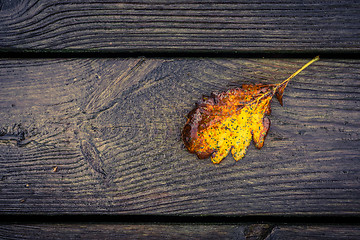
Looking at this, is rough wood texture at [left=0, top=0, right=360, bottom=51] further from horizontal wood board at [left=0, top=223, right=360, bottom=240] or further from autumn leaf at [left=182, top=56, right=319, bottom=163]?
horizontal wood board at [left=0, top=223, right=360, bottom=240]

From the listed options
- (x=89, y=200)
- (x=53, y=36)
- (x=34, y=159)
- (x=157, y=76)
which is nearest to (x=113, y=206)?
(x=89, y=200)

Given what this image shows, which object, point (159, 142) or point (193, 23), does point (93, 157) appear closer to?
point (159, 142)

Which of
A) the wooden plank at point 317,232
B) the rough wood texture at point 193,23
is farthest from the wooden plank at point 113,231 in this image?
the rough wood texture at point 193,23

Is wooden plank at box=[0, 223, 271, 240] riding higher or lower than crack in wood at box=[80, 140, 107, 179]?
lower

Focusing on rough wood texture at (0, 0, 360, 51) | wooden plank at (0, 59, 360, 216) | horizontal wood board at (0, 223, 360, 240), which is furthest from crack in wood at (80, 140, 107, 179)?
rough wood texture at (0, 0, 360, 51)

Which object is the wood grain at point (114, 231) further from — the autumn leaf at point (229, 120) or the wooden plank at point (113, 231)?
the autumn leaf at point (229, 120)

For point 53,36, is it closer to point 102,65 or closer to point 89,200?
point 102,65

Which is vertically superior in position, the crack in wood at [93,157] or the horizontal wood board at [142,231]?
the crack in wood at [93,157]
